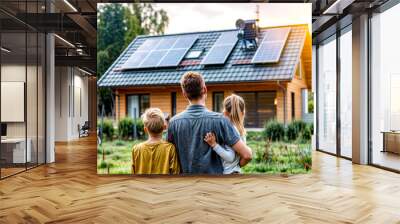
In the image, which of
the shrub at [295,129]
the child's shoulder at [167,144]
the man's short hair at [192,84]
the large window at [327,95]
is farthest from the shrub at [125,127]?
the large window at [327,95]

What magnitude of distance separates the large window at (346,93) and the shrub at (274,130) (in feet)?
10.0

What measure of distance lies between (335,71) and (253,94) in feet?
13.9

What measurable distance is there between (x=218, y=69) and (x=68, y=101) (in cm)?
1009

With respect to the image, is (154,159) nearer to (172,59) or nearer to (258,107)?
(172,59)

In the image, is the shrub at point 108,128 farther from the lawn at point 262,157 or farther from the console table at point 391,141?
the console table at point 391,141

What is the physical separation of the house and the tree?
0.33 ft

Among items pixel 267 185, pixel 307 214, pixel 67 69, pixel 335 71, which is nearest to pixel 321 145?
pixel 335 71

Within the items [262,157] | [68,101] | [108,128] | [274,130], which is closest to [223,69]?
[274,130]

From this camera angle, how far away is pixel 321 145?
1077 centimetres

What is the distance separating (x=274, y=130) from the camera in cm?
621

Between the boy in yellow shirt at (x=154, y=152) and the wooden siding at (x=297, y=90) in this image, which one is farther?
the wooden siding at (x=297, y=90)

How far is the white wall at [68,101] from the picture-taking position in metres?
14.9

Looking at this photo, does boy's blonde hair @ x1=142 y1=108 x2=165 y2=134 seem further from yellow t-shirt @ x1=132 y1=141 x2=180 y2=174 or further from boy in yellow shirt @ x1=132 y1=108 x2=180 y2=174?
yellow t-shirt @ x1=132 y1=141 x2=180 y2=174

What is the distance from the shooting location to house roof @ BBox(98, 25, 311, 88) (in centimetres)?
619
